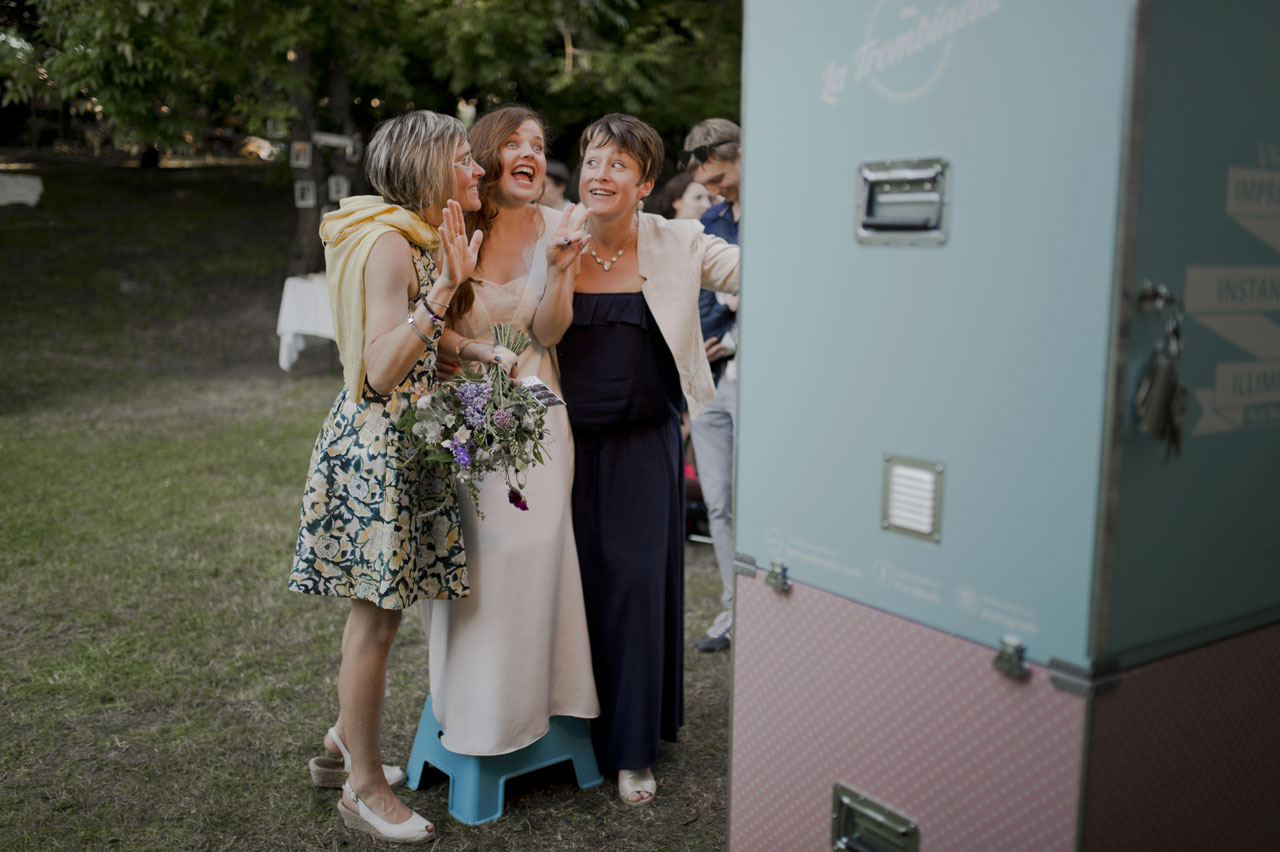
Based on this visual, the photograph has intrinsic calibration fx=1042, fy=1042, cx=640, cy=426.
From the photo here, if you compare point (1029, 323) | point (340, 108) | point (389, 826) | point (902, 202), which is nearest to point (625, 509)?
point (389, 826)

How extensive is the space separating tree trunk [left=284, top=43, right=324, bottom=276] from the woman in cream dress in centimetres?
840

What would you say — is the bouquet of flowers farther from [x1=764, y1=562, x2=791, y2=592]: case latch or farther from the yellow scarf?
[x1=764, y1=562, x2=791, y2=592]: case latch

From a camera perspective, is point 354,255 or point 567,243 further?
point 567,243

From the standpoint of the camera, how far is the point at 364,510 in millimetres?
2383

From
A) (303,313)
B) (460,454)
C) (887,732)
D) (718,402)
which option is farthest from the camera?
(303,313)

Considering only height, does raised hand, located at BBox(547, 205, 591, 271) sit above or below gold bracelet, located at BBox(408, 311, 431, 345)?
above

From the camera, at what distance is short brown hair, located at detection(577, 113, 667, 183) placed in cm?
257

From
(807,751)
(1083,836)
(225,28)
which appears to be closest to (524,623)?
(807,751)

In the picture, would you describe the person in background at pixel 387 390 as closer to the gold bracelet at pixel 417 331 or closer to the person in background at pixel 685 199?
the gold bracelet at pixel 417 331

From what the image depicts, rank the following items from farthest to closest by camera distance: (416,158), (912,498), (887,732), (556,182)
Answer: (556,182) < (416,158) < (887,732) < (912,498)

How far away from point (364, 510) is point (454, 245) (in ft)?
2.09

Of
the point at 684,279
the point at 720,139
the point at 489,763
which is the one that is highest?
the point at 720,139

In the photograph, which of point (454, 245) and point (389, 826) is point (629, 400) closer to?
point (454, 245)

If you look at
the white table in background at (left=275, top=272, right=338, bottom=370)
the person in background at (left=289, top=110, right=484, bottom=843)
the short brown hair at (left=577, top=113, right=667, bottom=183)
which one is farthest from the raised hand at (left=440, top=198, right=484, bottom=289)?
the white table in background at (left=275, top=272, right=338, bottom=370)
